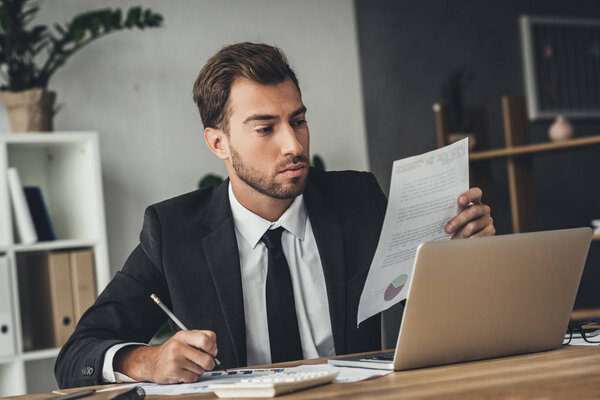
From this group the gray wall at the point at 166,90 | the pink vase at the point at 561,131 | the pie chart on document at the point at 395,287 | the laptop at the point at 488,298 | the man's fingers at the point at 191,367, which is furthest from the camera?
the pink vase at the point at 561,131

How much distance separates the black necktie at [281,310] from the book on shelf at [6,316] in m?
1.52

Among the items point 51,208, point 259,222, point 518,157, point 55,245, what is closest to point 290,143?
point 259,222

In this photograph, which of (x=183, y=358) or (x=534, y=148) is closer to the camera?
(x=183, y=358)

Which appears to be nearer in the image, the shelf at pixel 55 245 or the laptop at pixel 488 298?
the laptop at pixel 488 298

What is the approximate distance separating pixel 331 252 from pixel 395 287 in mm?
425

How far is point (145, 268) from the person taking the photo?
1.77m

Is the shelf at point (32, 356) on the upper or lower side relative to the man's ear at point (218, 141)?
lower

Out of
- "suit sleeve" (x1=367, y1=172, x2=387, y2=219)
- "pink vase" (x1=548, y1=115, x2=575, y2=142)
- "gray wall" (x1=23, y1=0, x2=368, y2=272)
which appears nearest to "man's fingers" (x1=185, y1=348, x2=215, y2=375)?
"suit sleeve" (x1=367, y1=172, x2=387, y2=219)

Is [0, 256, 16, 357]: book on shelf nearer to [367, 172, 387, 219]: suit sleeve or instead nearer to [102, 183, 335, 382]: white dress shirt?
[102, 183, 335, 382]: white dress shirt

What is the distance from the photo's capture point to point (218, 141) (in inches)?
78.1

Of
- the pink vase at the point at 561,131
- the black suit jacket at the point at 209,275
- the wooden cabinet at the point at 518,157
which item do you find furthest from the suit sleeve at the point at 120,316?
the pink vase at the point at 561,131

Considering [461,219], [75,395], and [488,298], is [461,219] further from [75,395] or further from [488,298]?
[75,395]

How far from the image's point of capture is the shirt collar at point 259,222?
181 cm

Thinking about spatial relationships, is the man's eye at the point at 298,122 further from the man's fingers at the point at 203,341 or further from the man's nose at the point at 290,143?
the man's fingers at the point at 203,341
